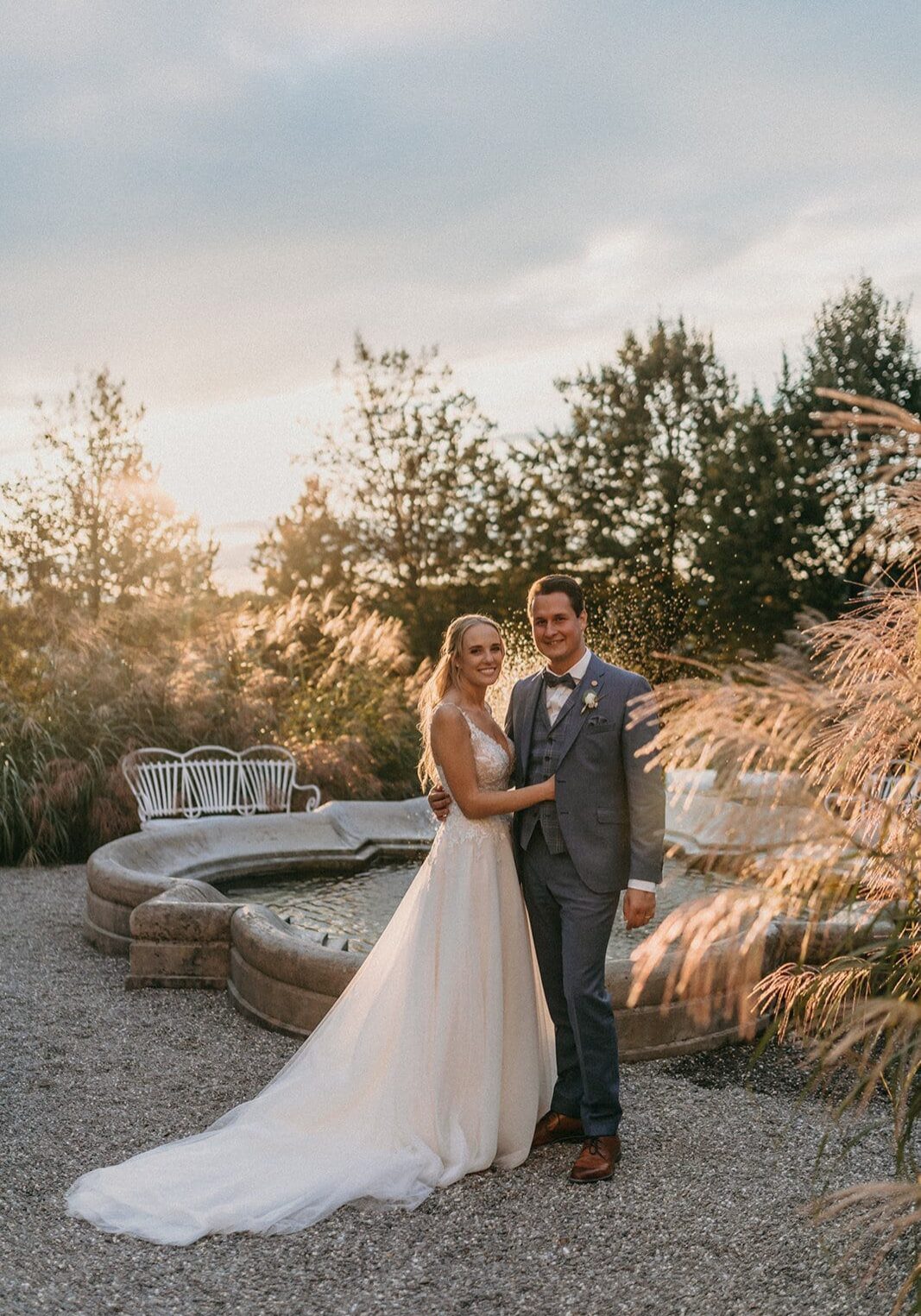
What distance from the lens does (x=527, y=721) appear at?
3895 mm

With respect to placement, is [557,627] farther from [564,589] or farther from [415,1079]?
[415,1079]

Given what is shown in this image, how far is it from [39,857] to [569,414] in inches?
927

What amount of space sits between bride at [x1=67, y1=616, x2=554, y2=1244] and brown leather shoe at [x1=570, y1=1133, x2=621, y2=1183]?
215 mm

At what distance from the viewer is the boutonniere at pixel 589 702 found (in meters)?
3.64

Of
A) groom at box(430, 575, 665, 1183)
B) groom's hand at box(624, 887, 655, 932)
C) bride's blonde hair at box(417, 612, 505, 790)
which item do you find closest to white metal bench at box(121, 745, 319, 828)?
bride's blonde hair at box(417, 612, 505, 790)

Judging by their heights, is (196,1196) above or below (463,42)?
below

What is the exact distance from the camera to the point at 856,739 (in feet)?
8.18

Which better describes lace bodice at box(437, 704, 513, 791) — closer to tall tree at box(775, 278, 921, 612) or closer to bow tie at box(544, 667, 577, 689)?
bow tie at box(544, 667, 577, 689)

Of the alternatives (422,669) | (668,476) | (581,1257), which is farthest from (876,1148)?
(668,476)

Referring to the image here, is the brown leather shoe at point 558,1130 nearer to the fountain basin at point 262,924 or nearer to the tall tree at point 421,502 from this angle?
the fountain basin at point 262,924

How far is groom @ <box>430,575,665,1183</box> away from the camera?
357 cm

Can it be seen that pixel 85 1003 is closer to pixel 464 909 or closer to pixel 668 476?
pixel 464 909

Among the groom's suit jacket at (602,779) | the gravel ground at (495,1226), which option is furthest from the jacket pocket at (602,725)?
the gravel ground at (495,1226)

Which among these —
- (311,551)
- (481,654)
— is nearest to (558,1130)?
(481,654)
